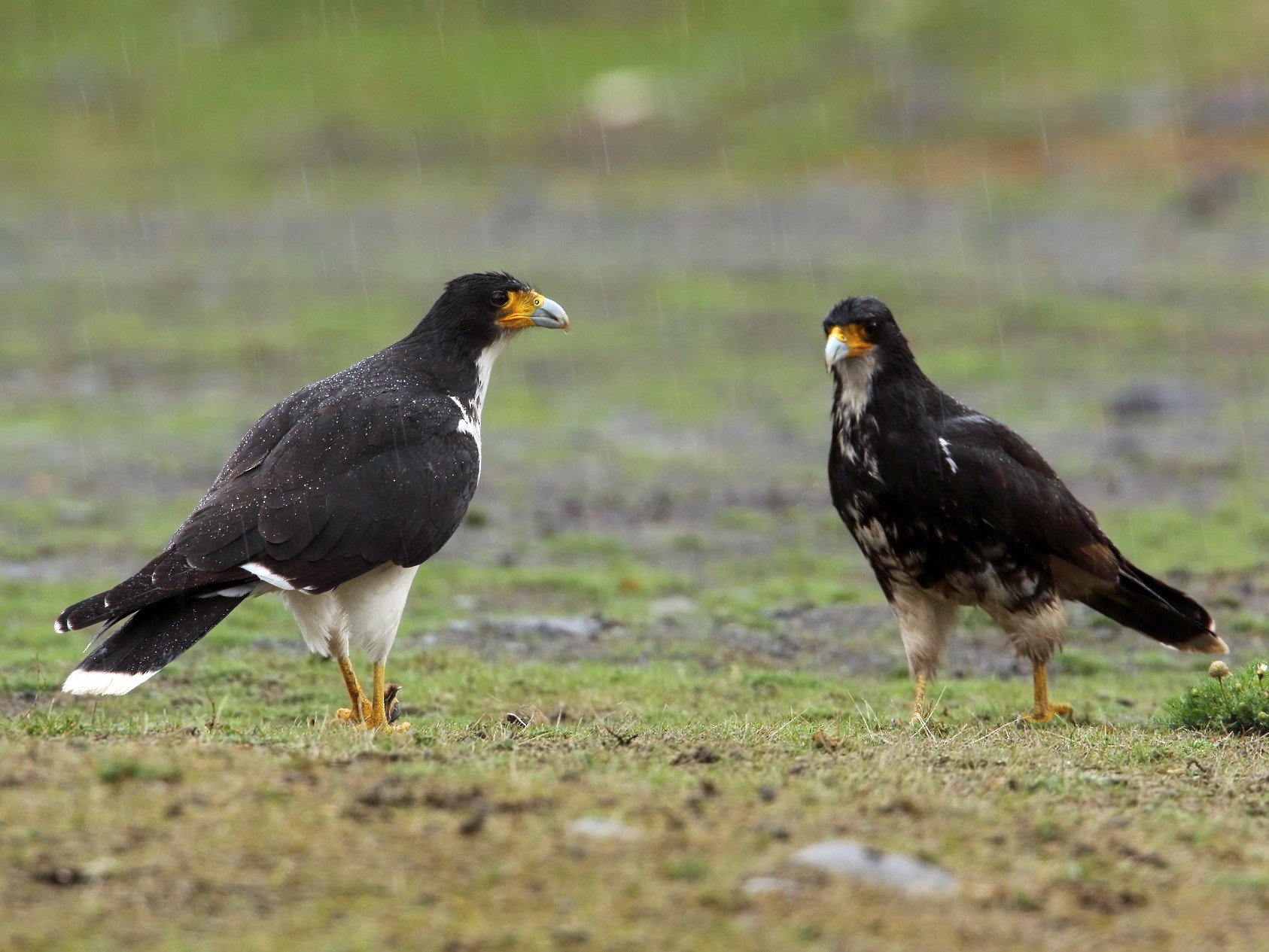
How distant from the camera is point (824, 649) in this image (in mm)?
10602

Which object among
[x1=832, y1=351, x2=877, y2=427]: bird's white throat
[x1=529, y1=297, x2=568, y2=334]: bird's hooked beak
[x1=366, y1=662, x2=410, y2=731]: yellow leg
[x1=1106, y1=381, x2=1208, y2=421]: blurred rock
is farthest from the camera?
[x1=1106, y1=381, x2=1208, y2=421]: blurred rock

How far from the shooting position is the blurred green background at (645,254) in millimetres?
13945

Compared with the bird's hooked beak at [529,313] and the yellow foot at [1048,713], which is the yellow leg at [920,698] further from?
the bird's hooked beak at [529,313]

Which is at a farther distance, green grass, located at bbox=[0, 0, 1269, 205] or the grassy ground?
green grass, located at bbox=[0, 0, 1269, 205]

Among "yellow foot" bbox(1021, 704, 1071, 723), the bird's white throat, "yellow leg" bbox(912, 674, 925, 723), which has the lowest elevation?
"yellow foot" bbox(1021, 704, 1071, 723)

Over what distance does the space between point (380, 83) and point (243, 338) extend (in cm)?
3291

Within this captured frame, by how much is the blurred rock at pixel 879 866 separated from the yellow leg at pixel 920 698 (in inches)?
108

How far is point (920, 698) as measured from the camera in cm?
804

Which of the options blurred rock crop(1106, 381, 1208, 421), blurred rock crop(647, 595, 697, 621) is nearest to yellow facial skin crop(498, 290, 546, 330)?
blurred rock crop(647, 595, 697, 621)

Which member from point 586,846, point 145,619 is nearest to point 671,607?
point 145,619

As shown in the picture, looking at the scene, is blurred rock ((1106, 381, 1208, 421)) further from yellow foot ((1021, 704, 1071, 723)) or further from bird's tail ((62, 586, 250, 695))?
bird's tail ((62, 586, 250, 695))

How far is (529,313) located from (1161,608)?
352cm

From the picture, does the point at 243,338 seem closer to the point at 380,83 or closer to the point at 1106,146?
the point at 1106,146

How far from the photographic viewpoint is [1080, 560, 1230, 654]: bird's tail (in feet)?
28.6
